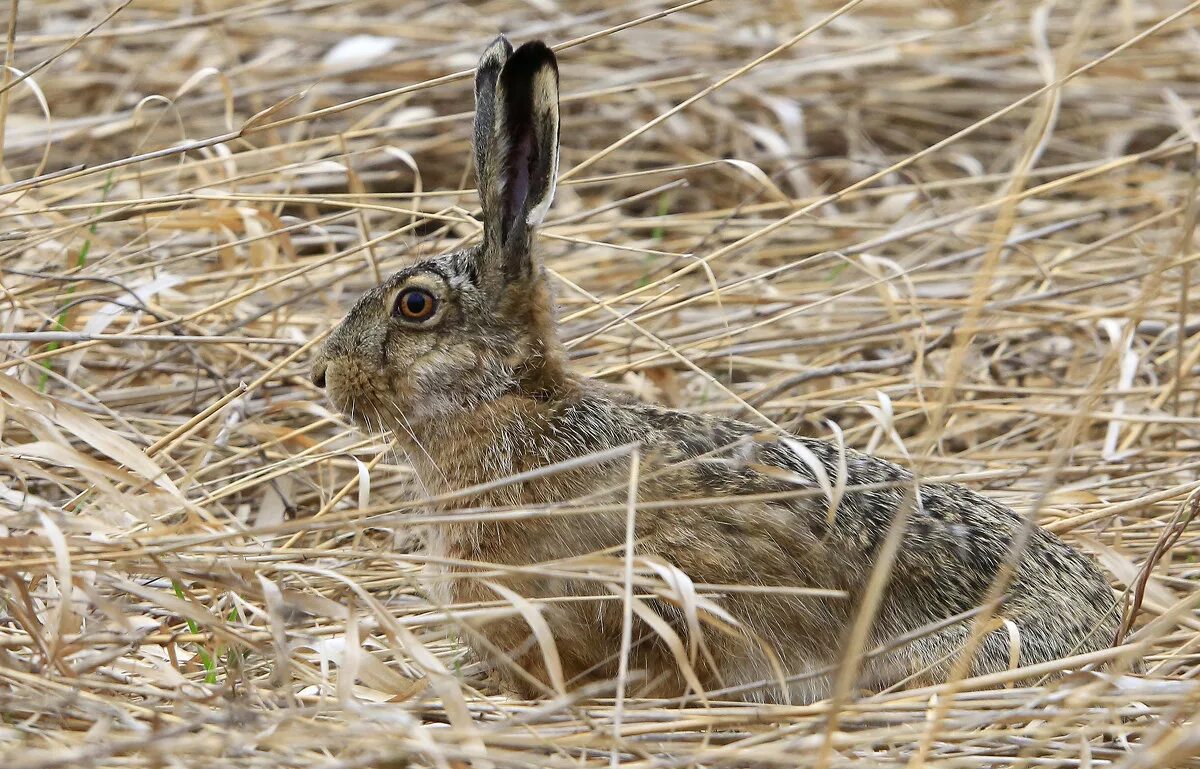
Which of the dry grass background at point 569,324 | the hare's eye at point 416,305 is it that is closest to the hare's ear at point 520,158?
the hare's eye at point 416,305

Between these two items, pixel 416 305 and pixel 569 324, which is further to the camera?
pixel 569 324

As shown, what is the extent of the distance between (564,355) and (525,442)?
12.7 inches

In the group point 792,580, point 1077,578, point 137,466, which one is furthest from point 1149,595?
point 137,466

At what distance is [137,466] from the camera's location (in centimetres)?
329

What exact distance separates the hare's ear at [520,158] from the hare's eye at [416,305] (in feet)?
0.65

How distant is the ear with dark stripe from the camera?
373 centimetres

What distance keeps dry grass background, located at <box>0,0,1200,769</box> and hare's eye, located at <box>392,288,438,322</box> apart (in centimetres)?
44

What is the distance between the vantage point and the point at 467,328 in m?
3.87

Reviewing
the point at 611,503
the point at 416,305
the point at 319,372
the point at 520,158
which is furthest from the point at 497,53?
the point at 611,503

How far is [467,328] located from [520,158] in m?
0.49

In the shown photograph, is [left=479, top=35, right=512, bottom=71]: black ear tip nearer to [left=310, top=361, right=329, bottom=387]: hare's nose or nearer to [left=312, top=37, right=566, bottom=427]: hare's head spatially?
[left=312, top=37, right=566, bottom=427]: hare's head

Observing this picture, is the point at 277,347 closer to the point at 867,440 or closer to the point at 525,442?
the point at 525,442

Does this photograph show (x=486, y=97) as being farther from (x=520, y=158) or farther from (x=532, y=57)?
(x=532, y=57)

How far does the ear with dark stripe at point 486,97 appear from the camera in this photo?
373cm
